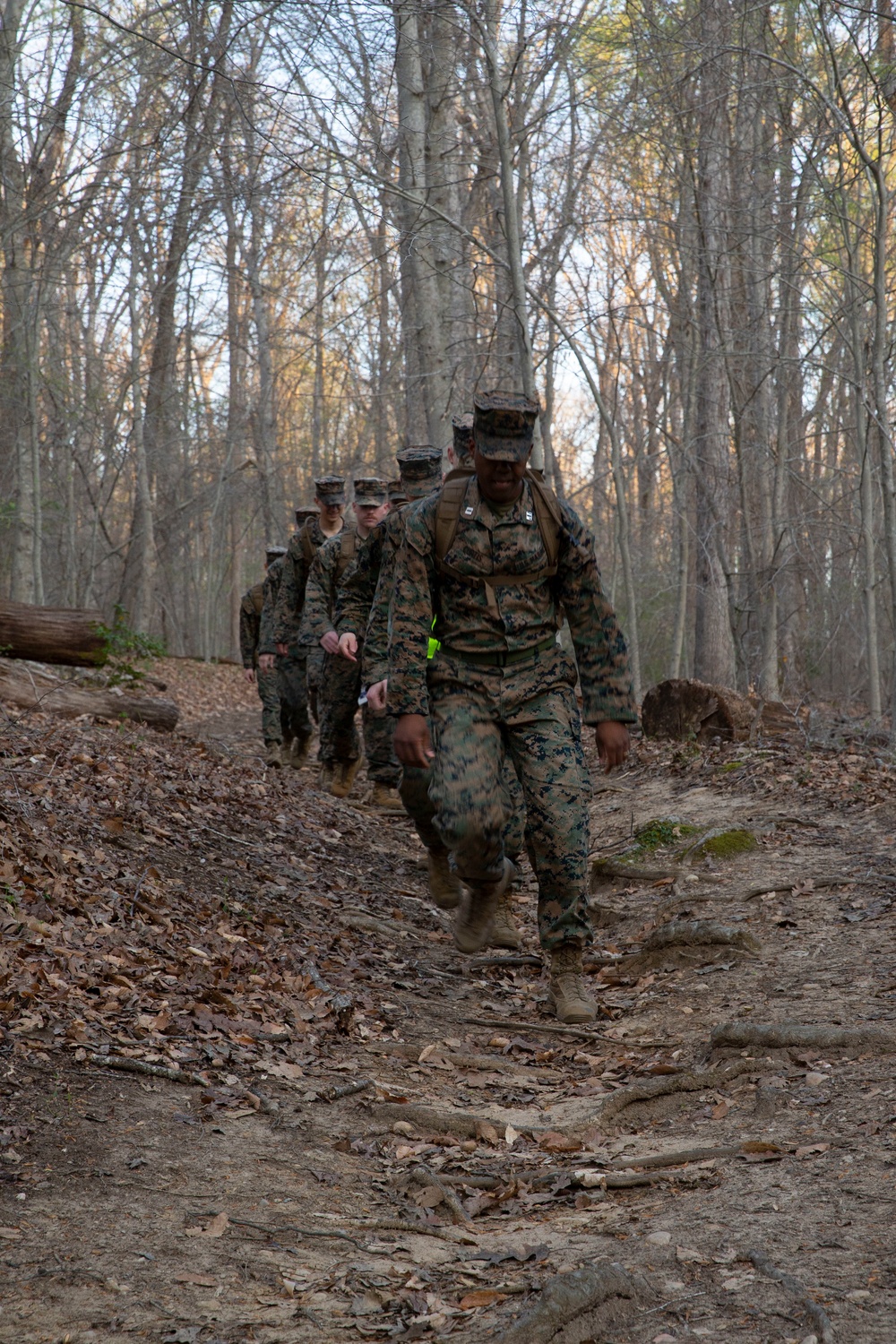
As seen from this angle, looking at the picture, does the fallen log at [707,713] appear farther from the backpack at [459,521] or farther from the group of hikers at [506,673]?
the backpack at [459,521]

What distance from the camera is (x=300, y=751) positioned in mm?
12922

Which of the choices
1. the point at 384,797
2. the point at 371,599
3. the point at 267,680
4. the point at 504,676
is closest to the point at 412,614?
the point at 504,676

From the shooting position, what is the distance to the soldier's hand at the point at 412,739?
4.68 meters

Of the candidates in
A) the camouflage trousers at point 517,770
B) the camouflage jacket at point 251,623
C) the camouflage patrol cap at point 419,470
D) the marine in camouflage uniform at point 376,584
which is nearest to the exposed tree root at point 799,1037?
the camouflage trousers at point 517,770

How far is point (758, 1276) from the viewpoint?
2.49 meters

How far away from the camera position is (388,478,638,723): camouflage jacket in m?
4.77

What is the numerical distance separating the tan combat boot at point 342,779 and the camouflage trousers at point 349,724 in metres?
0.11

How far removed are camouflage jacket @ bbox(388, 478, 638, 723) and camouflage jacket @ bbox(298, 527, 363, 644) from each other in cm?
461

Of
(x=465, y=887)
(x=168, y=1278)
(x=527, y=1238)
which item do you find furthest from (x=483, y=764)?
(x=168, y=1278)

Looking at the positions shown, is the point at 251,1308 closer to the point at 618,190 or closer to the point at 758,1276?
the point at 758,1276

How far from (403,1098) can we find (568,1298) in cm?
174

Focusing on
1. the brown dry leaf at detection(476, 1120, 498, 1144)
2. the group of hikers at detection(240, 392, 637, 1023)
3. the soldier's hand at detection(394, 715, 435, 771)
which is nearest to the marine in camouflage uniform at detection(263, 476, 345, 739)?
the group of hikers at detection(240, 392, 637, 1023)

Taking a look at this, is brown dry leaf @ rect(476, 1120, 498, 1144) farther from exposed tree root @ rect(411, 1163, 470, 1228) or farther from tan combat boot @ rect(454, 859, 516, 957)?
tan combat boot @ rect(454, 859, 516, 957)

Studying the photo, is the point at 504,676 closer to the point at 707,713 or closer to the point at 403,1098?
the point at 403,1098
